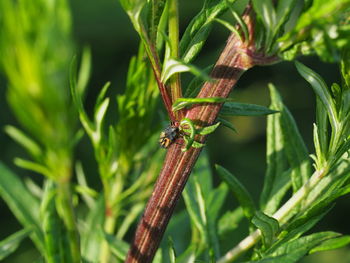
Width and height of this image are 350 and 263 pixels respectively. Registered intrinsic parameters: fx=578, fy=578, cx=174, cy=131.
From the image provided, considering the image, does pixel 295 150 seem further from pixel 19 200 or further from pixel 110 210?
pixel 19 200

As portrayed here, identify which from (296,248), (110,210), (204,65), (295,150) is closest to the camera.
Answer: (296,248)

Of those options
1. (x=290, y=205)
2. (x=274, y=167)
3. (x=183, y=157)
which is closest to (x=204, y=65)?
(x=274, y=167)

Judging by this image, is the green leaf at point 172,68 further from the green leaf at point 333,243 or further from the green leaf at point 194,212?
the green leaf at point 194,212

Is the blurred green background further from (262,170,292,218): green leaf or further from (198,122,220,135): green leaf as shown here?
(198,122,220,135): green leaf

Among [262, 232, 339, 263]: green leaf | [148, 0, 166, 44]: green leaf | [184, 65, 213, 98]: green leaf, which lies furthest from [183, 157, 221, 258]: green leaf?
[148, 0, 166, 44]: green leaf

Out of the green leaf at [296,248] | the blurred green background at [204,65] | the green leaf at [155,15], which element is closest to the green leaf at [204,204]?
the green leaf at [296,248]

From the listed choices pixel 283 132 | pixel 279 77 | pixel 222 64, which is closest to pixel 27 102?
pixel 222 64

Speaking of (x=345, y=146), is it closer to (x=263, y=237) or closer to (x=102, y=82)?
(x=263, y=237)
